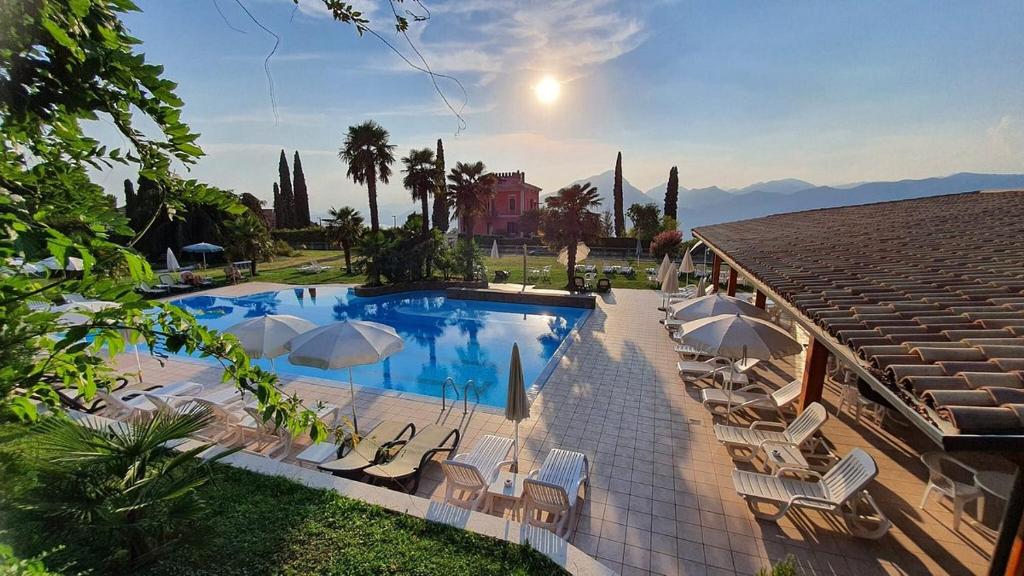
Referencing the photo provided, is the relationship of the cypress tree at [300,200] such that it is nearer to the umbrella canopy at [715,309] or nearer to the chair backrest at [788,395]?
the umbrella canopy at [715,309]

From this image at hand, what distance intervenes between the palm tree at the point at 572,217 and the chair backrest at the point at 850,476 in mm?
15869

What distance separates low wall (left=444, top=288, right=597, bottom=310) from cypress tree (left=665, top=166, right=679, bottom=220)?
81.7 ft

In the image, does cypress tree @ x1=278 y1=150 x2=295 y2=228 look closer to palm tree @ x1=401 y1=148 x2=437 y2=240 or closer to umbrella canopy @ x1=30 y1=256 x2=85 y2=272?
palm tree @ x1=401 y1=148 x2=437 y2=240

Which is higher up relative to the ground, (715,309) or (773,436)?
(715,309)

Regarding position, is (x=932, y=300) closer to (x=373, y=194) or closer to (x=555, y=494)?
(x=555, y=494)

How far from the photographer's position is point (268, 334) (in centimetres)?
769

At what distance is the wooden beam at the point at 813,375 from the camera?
7.01 m

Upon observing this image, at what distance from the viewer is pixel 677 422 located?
820 centimetres

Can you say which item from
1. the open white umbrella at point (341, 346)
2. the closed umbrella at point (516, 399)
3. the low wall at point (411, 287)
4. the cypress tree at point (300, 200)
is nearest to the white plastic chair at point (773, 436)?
the closed umbrella at point (516, 399)

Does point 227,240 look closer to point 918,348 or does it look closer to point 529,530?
point 529,530

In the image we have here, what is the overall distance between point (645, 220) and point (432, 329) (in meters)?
28.3

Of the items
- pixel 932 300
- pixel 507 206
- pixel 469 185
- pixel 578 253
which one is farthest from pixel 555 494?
pixel 507 206

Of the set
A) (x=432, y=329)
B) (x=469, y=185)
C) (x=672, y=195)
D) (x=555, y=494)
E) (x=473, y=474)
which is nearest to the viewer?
(x=555, y=494)

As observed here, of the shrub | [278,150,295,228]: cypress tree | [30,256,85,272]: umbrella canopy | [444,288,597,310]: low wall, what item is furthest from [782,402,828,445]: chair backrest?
[278,150,295,228]: cypress tree
